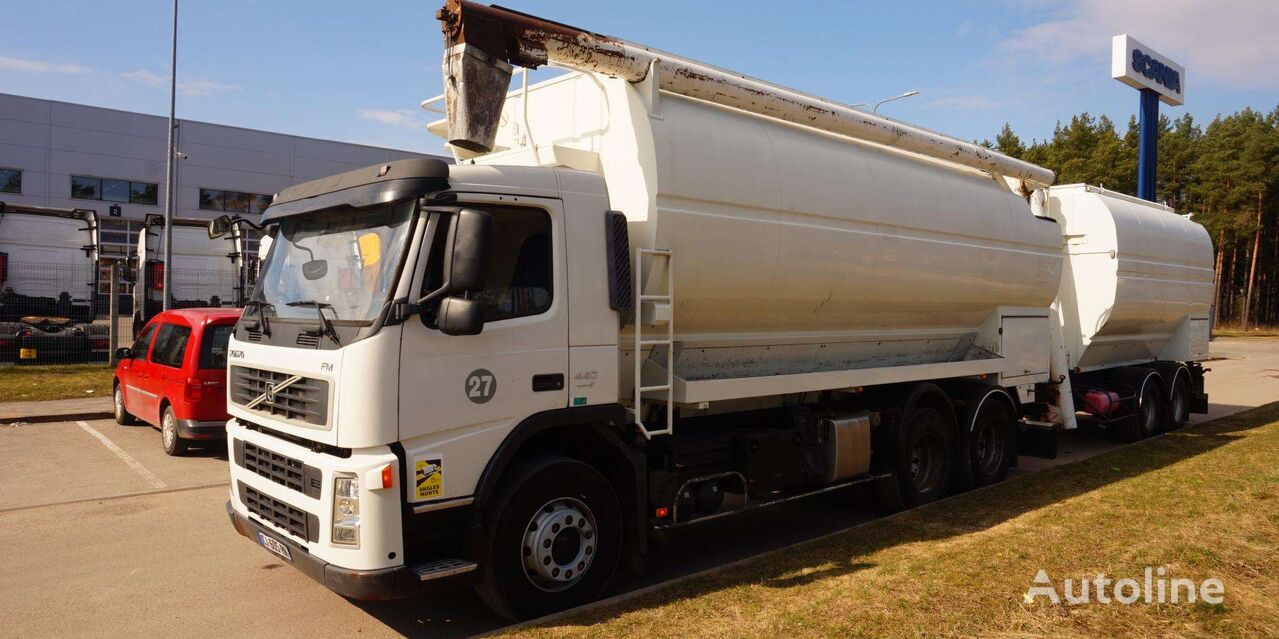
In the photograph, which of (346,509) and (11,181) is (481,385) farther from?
(11,181)

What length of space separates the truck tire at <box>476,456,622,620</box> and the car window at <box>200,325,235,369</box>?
6.19 metres

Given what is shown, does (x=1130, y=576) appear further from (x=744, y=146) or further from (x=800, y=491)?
(x=744, y=146)

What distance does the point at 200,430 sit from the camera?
9.40m

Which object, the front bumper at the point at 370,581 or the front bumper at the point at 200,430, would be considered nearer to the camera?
the front bumper at the point at 370,581

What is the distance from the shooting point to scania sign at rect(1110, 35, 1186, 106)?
2155 centimetres

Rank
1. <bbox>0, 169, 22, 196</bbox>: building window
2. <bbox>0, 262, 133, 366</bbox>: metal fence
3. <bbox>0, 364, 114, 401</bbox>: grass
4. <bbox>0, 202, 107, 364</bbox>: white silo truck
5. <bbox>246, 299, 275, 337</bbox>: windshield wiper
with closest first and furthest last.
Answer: <bbox>246, 299, 275, 337</bbox>: windshield wiper → <bbox>0, 364, 114, 401</bbox>: grass → <bbox>0, 262, 133, 366</bbox>: metal fence → <bbox>0, 202, 107, 364</bbox>: white silo truck → <bbox>0, 169, 22, 196</bbox>: building window

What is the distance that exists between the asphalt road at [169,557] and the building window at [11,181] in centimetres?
3336

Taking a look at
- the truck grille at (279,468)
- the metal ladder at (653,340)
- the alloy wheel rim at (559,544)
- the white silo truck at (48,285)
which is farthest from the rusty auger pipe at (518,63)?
the white silo truck at (48,285)

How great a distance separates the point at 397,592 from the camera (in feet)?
14.0

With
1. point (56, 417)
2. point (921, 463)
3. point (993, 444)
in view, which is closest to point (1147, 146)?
point (993, 444)

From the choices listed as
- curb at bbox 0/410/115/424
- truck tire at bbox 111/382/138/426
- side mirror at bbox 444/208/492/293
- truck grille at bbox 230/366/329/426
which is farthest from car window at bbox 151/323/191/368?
side mirror at bbox 444/208/492/293

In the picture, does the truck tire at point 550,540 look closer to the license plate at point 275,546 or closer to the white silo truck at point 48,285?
the license plate at point 275,546

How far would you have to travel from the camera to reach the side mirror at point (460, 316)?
4.30 m

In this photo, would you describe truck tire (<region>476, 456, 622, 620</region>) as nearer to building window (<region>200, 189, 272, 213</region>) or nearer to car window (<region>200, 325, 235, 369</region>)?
car window (<region>200, 325, 235, 369</region>)
